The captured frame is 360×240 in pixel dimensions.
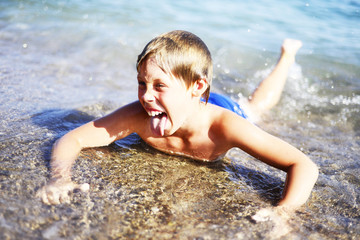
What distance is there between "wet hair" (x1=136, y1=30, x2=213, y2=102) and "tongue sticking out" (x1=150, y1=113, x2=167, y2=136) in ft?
0.99

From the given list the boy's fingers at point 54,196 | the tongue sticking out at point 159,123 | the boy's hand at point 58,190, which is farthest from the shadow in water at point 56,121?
the tongue sticking out at point 159,123

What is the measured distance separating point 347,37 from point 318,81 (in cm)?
236

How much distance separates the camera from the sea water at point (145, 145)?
86.3 inches

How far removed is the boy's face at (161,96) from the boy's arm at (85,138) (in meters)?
0.39

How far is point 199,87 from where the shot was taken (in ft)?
9.20

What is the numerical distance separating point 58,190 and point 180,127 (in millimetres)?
1093

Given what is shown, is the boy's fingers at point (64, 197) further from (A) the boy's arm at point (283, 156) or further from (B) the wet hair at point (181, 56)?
(A) the boy's arm at point (283, 156)

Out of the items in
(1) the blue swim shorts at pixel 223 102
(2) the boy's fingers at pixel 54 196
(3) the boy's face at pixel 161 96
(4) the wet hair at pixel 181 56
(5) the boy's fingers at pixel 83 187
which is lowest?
(5) the boy's fingers at pixel 83 187

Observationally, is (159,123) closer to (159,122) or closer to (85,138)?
(159,122)

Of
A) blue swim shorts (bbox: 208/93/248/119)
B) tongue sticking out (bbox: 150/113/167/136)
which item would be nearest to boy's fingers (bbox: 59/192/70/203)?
tongue sticking out (bbox: 150/113/167/136)

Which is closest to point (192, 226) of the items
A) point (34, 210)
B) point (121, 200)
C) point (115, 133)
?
point (121, 200)

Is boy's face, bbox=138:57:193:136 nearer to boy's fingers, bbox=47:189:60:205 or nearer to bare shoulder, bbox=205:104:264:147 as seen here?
bare shoulder, bbox=205:104:264:147

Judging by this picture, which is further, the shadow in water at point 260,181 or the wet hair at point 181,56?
the shadow in water at point 260,181

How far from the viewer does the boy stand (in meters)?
2.55
